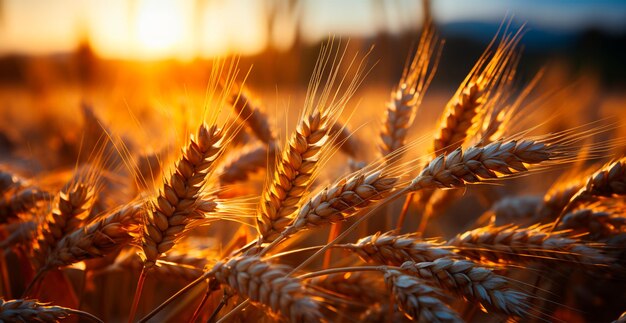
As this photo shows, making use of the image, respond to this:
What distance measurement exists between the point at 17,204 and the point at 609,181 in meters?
1.83

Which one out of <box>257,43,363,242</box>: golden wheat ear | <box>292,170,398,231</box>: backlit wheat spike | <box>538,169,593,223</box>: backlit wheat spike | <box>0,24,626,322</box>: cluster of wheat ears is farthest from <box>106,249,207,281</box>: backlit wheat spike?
<box>538,169,593,223</box>: backlit wheat spike

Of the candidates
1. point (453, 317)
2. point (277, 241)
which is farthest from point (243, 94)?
point (453, 317)

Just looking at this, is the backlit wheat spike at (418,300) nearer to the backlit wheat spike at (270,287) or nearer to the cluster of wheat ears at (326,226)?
the cluster of wheat ears at (326,226)

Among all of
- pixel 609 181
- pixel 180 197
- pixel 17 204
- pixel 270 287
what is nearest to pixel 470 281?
pixel 270 287

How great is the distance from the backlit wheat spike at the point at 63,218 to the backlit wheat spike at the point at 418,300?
91cm

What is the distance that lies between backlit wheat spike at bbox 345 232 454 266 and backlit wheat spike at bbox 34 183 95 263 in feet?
2.58

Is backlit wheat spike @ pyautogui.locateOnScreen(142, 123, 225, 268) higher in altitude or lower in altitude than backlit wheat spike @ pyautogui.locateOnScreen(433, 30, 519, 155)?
lower

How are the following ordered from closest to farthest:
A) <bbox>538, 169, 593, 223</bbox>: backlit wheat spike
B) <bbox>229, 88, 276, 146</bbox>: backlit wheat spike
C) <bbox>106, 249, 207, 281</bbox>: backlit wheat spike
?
<bbox>106, 249, 207, 281</bbox>: backlit wheat spike < <bbox>538, 169, 593, 223</bbox>: backlit wheat spike < <bbox>229, 88, 276, 146</bbox>: backlit wheat spike

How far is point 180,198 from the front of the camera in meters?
1.18

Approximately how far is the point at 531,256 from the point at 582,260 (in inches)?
5.1

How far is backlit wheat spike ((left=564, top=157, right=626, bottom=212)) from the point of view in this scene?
132 centimetres

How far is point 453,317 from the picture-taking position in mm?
955

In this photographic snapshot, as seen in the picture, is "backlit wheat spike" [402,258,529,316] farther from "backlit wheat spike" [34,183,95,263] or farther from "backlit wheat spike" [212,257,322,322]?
"backlit wheat spike" [34,183,95,263]

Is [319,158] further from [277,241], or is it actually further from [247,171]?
[247,171]
